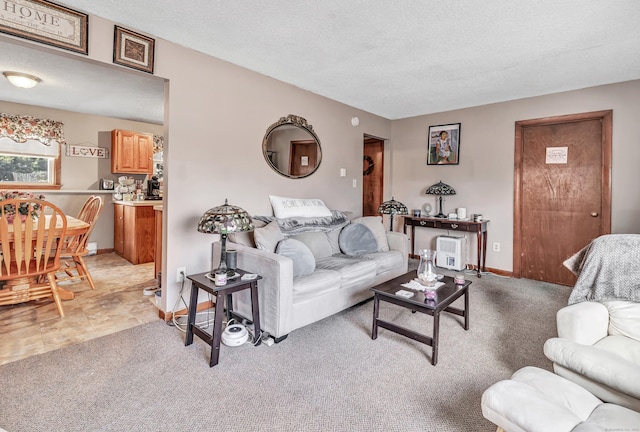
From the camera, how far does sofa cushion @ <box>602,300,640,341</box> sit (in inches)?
62.3

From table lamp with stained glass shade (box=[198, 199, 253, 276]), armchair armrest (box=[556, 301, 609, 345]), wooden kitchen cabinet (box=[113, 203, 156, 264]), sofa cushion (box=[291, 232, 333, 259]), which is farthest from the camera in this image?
wooden kitchen cabinet (box=[113, 203, 156, 264])

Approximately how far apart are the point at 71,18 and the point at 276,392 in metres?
2.75

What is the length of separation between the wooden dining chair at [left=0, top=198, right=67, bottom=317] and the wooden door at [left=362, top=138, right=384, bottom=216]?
13.6 ft

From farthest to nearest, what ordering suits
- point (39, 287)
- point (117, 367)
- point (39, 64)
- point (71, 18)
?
point (39, 64)
point (39, 287)
point (71, 18)
point (117, 367)

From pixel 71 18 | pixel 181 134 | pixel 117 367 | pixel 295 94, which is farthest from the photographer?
pixel 295 94

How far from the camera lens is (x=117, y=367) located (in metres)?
1.99

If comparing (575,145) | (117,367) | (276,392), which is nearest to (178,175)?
(117,367)

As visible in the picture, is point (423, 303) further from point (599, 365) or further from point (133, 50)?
point (133, 50)

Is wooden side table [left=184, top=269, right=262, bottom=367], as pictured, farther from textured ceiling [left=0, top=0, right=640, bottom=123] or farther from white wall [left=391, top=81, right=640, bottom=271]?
white wall [left=391, top=81, right=640, bottom=271]

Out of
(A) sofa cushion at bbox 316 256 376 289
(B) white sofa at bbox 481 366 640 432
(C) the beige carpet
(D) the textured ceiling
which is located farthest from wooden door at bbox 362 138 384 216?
(B) white sofa at bbox 481 366 640 432

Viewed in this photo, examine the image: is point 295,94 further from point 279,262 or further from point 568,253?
point 568,253

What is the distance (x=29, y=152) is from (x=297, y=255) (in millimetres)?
4621

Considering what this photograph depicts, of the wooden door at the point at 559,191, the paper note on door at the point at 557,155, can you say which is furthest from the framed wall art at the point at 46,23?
the paper note on door at the point at 557,155

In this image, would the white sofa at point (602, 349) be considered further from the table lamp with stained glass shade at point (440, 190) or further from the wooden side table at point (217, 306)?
the table lamp with stained glass shade at point (440, 190)
